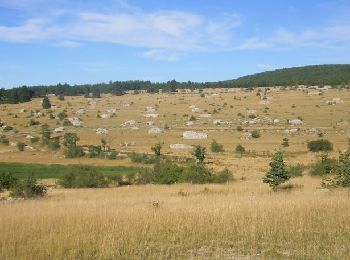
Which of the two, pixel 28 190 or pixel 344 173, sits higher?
pixel 344 173

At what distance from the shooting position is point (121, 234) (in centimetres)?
991

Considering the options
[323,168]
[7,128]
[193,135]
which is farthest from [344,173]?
[7,128]

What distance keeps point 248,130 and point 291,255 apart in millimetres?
77990

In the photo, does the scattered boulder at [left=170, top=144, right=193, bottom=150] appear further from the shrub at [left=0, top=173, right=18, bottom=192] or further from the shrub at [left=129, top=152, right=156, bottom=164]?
the shrub at [left=0, top=173, right=18, bottom=192]

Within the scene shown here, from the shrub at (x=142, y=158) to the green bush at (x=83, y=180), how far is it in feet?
56.1

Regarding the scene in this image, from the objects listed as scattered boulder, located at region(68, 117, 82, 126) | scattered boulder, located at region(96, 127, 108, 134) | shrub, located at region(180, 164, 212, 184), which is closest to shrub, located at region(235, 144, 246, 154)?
shrub, located at region(180, 164, 212, 184)

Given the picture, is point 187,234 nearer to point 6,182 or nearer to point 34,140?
point 6,182

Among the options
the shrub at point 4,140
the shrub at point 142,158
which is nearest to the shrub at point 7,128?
the shrub at point 4,140

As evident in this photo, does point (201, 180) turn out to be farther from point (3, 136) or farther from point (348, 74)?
point (348, 74)

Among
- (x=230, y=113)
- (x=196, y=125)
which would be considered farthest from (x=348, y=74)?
(x=196, y=125)

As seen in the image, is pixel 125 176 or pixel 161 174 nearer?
pixel 161 174

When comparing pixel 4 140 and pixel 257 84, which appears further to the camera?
pixel 257 84

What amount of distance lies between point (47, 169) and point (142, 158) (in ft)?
39.4

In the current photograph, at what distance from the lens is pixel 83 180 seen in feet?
139
